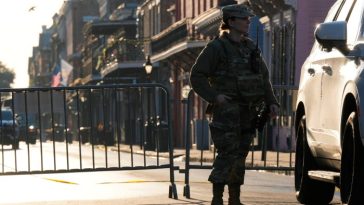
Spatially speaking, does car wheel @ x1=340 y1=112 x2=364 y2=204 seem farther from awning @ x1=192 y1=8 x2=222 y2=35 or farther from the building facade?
awning @ x1=192 y1=8 x2=222 y2=35

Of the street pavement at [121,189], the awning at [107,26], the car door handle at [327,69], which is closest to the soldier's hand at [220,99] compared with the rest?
the car door handle at [327,69]

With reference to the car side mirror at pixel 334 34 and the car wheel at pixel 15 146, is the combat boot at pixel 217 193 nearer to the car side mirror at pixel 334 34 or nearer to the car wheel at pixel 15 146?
the car side mirror at pixel 334 34

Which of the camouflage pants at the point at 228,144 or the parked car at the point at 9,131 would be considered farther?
the parked car at the point at 9,131

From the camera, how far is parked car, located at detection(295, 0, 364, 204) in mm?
8984

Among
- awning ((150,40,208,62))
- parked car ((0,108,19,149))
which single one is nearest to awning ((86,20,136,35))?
awning ((150,40,208,62))

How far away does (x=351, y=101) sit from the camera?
30.5 feet

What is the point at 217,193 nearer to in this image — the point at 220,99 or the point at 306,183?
the point at 220,99

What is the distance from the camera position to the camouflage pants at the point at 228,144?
33.2 feet

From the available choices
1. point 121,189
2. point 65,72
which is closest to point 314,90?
point 121,189

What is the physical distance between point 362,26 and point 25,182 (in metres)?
8.80

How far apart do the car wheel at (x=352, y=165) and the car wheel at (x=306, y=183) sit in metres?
2.24

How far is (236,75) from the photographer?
1014cm

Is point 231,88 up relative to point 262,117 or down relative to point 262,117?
up

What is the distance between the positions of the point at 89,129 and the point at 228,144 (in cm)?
605
